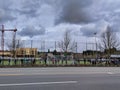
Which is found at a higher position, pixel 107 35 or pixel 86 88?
pixel 107 35

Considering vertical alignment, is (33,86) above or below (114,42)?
below

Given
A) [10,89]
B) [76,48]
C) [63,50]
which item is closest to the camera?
[10,89]

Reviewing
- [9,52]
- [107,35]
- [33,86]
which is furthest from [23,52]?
[33,86]

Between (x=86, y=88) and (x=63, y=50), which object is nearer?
(x=86, y=88)

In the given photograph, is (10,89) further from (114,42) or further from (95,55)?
→ (114,42)

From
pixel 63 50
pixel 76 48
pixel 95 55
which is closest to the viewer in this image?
pixel 76 48

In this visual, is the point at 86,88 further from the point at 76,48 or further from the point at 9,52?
the point at 9,52

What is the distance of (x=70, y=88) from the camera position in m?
11.9

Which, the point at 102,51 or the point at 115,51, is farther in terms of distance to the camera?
the point at 115,51

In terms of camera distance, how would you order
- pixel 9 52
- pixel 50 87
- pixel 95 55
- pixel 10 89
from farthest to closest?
pixel 9 52 → pixel 95 55 → pixel 50 87 → pixel 10 89

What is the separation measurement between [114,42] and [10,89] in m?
58.0

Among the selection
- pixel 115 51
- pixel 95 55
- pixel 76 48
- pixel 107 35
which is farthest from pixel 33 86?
pixel 115 51

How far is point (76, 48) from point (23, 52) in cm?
1560

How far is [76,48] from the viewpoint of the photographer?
51625 millimetres
